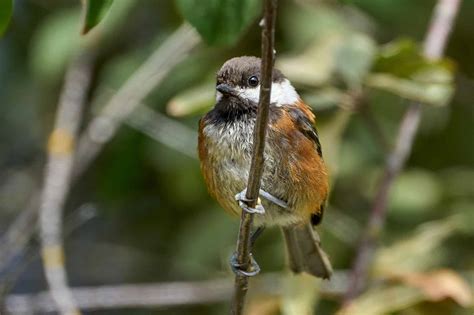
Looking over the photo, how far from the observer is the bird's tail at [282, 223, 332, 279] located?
12.7ft

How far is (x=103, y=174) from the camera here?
16.9 ft

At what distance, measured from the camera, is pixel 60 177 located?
4496mm

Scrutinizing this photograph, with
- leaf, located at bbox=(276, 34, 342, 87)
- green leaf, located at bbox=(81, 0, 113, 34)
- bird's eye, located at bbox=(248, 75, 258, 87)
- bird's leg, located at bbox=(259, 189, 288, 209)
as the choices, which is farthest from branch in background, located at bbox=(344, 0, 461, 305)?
green leaf, located at bbox=(81, 0, 113, 34)

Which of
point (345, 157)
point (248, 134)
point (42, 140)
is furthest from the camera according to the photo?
point (42, 140)

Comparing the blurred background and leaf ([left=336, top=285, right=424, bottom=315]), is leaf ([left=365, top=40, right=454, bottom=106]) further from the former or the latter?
leaf ([left=336, top=285, right=424, bottom=315])

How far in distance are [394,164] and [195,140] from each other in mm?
1310

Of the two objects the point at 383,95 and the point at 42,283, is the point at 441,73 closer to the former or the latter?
the point at 383,95

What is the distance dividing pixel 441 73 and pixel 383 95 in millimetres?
1232

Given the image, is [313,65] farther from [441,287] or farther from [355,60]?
[441,287]

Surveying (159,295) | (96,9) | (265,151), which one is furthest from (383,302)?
(96,9)

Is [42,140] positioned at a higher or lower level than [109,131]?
lower

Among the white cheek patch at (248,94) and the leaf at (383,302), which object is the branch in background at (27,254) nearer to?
the white cheek patch at (248,94)

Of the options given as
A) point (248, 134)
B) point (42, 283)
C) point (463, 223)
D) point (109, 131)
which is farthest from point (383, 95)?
point (42, 283)

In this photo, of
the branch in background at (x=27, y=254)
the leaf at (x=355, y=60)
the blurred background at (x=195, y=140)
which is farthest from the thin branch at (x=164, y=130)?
the leaf at (x=355, y=60)
